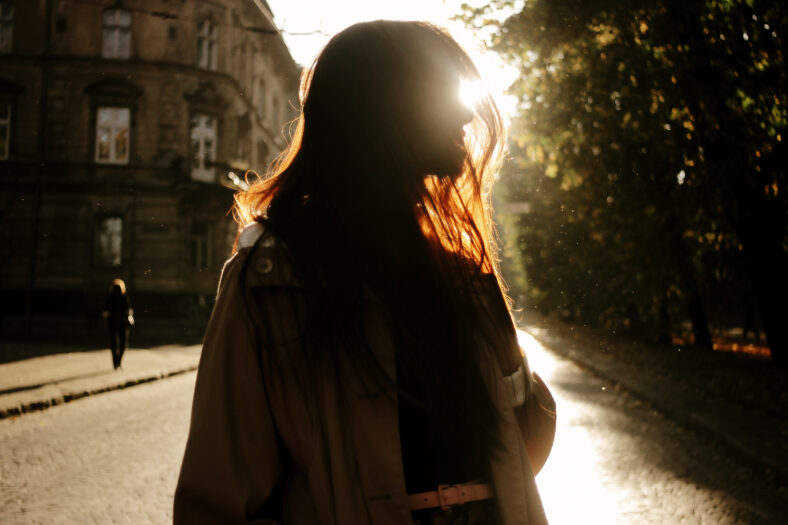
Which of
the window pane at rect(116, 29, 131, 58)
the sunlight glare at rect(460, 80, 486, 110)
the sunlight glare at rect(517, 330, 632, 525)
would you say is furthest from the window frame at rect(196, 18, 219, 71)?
the sunlight glare at rect(460, 80, 486, 110)

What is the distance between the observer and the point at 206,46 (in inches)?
1118

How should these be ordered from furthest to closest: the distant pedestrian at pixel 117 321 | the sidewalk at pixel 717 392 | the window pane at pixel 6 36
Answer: the window pane at pixel 6 36 → the distant pedestrian at pixel 117 321 → the sidewalk at pixel 717 392

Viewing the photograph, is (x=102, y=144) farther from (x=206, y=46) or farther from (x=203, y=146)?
(x=206, y=46)

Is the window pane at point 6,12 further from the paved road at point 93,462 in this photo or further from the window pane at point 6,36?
the paved road at point 93,462

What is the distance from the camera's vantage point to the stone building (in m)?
25.6

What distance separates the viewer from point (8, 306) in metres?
25.7

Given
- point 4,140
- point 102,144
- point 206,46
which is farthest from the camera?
point 206,46

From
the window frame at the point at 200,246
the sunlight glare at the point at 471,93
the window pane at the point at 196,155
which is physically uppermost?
the window pane at the point at 196,155

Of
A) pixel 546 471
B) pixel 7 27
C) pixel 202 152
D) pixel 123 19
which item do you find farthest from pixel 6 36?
pixel 546 471

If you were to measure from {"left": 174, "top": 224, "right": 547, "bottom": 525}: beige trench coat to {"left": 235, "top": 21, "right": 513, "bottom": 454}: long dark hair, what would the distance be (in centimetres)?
6

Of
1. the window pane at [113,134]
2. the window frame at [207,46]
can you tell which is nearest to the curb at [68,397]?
the window pane at [113,134]

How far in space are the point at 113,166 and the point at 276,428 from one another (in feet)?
92.3

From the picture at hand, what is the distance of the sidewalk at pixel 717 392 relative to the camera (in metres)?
7.16

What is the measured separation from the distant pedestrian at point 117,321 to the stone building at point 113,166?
10.8m
